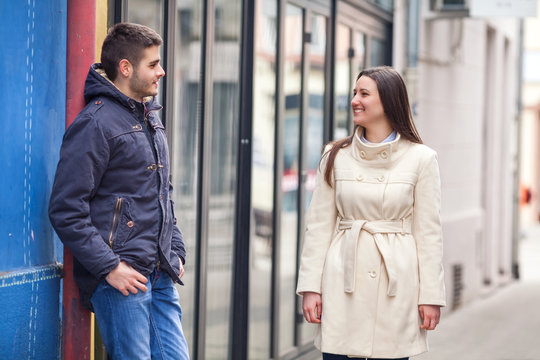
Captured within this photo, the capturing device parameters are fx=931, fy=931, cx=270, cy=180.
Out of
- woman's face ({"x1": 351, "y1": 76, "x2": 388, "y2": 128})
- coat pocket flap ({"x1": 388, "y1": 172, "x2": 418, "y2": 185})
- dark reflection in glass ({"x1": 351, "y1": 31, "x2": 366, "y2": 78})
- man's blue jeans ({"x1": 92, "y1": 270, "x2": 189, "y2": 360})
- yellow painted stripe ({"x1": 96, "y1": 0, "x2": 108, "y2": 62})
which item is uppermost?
dark reflection in glass ({"x1": 351, "y1": 31, "x2": 366, "y2": 78})

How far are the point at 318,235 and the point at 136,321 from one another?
0.84 metres

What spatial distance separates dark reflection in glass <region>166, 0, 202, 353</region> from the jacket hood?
141cm

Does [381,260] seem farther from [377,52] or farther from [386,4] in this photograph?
[386,4]

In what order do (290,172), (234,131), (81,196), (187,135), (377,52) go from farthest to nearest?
(377,52) → (290,172) → (234,131) → (187,135) → (81,196)

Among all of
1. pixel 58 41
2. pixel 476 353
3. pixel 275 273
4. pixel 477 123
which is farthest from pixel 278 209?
pixel 477 123

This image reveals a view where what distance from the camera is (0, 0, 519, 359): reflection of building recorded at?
10.8ft

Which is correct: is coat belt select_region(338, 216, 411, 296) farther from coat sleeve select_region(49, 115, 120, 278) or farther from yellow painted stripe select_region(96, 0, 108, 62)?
yellow painted stripe select_region(96, 0, 108, 62)

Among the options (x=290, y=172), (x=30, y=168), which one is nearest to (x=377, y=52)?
(x=290, y=172)

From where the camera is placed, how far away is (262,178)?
5941 millimetres

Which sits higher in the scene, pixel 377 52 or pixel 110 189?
pixel 377 52

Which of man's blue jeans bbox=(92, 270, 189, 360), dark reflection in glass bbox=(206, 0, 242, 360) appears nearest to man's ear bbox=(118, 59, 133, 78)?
man's blue jeans bbox=(92, 270, 189, 360)

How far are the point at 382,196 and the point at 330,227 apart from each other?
10.0 inches

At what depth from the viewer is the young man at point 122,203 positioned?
9.97 ft

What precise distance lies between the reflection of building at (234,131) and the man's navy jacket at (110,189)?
0.70 feet
